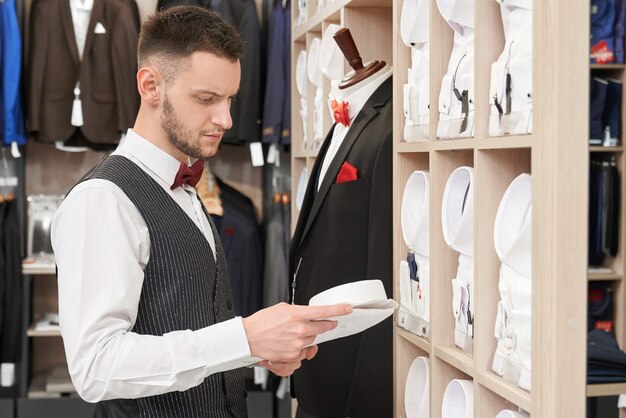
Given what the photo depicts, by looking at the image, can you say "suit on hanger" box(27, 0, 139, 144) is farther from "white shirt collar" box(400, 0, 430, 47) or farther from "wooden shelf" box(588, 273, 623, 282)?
"wooden shelf" box(588, 273, 623, 282)

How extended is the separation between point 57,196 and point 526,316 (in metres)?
4.00

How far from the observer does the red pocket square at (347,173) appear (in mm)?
2273

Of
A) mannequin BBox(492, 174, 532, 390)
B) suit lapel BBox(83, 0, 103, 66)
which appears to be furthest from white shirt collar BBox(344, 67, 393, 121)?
suit lapel BBox(83, 0, 103, 66)

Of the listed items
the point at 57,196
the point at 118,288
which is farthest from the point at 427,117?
the point at 57,196

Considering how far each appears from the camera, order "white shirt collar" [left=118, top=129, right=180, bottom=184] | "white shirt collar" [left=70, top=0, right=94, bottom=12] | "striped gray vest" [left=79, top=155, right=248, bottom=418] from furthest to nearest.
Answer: "white shirt collar" [left=70, top=0, right=94, bottom=12]
"white shirt collar" [left=118, top=129, right=180, bottom=184]
"striped gray vest" [left=79, top=155, right=248, bottom=418]

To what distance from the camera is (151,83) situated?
1.75m

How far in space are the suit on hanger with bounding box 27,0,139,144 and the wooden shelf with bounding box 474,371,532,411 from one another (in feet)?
11.1

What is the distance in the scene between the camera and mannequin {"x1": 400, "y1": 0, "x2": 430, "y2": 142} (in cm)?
201

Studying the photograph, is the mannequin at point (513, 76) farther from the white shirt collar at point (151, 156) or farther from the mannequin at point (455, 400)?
the white shirt collar at point (151, 156)

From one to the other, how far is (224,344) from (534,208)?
1.99ft

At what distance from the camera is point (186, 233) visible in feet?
5.68

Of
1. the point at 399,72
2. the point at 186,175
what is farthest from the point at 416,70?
the point at 186,175

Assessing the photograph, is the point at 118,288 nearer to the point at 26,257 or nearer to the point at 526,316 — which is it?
the point at 526,316

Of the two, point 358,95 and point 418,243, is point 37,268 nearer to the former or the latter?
point 358,95
